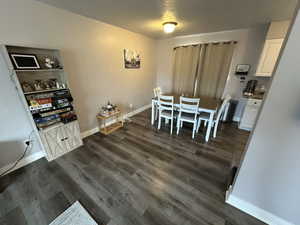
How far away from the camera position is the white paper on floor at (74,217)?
126cm

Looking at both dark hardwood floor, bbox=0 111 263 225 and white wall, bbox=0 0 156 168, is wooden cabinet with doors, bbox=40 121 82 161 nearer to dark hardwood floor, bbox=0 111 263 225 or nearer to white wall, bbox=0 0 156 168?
dark hardwood floor, bbox=0 111 263 225

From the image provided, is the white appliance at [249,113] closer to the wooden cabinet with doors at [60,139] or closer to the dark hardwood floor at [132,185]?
the dark hardwood floor at [132,185]

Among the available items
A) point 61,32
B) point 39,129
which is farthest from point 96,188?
point 61,32

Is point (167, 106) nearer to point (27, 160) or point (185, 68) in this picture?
point (185, 68)

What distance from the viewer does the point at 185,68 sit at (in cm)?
413

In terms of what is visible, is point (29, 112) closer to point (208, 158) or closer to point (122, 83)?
point (122, 83)

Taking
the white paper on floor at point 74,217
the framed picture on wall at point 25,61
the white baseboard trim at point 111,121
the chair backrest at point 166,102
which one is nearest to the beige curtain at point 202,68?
the white baseboard trim at point 111,121

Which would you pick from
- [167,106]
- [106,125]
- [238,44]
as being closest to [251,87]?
[238,44]

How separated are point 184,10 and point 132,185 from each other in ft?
9.63

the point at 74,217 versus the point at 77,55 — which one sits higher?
the point at 77,55

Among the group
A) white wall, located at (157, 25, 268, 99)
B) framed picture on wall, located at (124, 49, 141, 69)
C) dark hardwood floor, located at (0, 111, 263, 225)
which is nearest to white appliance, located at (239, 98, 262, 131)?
white wall, located at (157, 25, 268, 99)

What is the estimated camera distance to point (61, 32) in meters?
2.11

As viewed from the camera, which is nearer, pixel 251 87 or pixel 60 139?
pixel 60 139

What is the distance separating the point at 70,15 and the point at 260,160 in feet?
11.4
